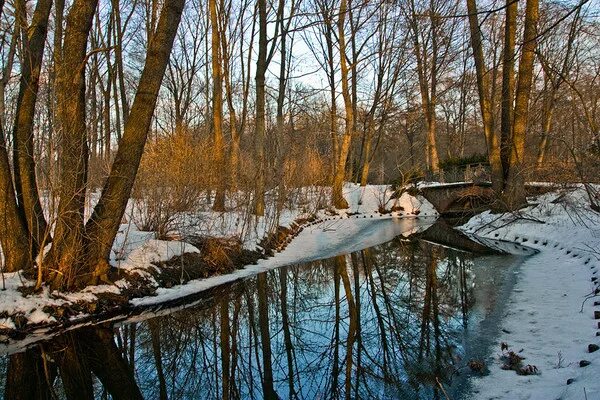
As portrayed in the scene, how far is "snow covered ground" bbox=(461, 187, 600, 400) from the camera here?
4.08m

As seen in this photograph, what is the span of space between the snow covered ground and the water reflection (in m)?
0.39

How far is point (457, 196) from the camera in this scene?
22344mm

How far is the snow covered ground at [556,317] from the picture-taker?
408cm

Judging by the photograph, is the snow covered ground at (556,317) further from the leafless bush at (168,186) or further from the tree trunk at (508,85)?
the leafless bush at (168,186)

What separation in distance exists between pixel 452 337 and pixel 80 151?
235 inches

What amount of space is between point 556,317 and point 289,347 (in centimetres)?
342

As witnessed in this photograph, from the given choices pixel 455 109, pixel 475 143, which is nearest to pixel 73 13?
pixel 455 109

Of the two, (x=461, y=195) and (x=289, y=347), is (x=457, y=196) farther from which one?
(x=289, y=347)

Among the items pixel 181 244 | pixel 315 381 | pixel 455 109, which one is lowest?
pixel 315 381

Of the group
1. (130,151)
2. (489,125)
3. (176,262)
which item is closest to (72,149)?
(130,151)

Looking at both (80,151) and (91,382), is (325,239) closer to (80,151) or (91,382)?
(80,151)

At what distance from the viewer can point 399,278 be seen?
9586 millimetres

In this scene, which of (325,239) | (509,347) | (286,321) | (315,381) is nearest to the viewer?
(315,381)

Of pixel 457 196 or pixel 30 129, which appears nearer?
pixel 30 129
